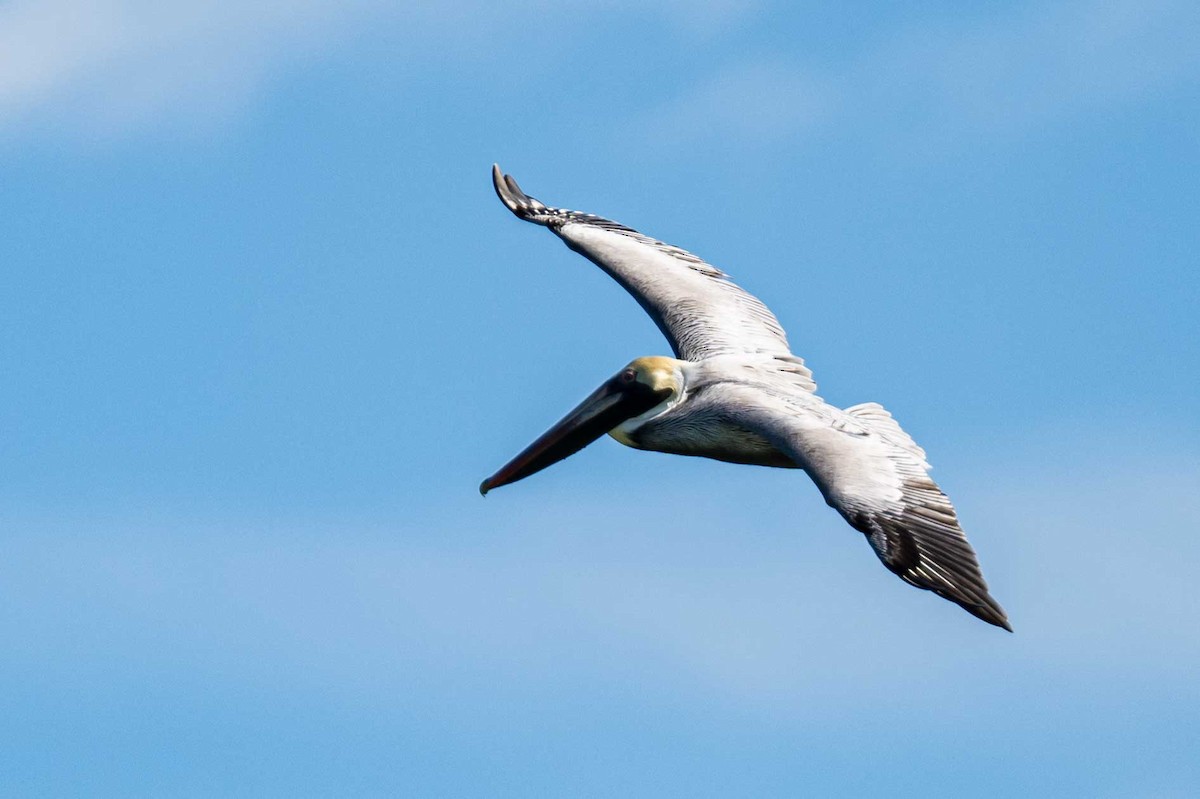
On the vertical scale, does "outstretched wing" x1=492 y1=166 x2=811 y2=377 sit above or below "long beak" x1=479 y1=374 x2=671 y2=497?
above

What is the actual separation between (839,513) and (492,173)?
30.0 feet

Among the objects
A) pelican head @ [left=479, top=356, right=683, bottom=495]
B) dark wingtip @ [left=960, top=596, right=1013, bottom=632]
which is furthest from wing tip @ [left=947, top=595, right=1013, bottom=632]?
pelican head @ [left=479, top=356, right=683, bottom=495]

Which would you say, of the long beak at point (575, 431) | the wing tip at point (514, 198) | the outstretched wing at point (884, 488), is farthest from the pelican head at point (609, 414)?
the wing tip at point (514, 198)

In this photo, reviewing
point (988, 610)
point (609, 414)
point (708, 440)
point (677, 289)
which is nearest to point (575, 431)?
point (609, 414)

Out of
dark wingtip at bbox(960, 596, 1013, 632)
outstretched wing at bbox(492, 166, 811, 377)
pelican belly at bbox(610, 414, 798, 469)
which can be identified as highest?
outstretched wing at bbox(492, 166, 811, 377)

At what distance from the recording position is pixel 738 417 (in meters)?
15.8

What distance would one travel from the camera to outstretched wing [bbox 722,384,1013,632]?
1336 cm

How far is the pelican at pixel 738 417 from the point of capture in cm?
1367

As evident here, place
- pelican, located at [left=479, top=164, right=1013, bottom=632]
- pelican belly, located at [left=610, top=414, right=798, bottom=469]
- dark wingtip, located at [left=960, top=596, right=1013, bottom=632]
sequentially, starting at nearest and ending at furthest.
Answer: dark wingtip, located at [left=960, top=596, right=1013, bottom=632] → pelican, located at [left=479, top=164, right=1013, bottom=632] → pelican belly, located at [left=610, top=414, right=798, bottom=469]

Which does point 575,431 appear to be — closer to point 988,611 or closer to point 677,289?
point 677,289

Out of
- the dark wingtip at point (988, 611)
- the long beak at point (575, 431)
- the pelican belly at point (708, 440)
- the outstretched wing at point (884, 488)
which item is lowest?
the dark wingtip at point (988, 611)

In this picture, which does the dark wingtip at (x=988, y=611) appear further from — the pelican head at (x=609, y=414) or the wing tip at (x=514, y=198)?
the wing tip at (x=514, y=198)

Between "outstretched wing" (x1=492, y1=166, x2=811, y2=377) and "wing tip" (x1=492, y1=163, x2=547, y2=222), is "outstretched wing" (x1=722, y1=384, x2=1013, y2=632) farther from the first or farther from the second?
"wing tip" (x1=492, y1=163, x2=547, y2=222)

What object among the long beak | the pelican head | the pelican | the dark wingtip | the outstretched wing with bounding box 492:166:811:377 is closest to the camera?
the dark wingtip
